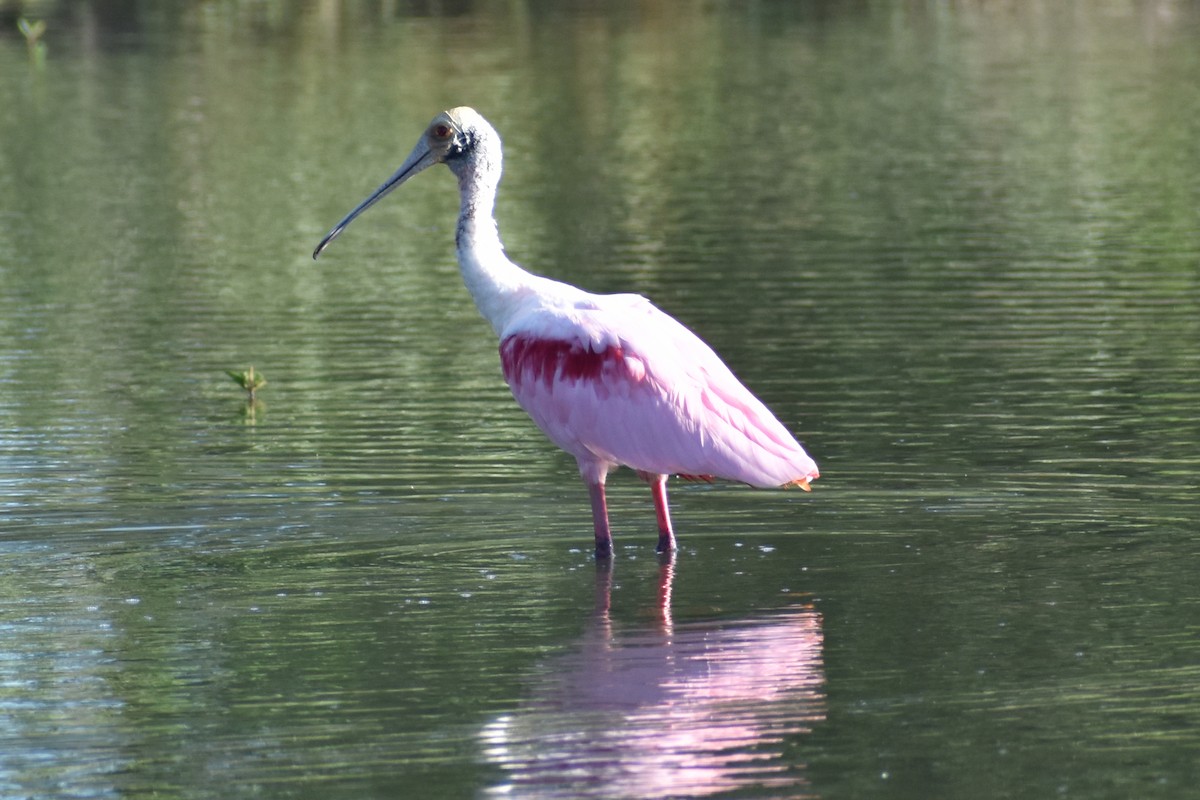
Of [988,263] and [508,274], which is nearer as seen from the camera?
[508,274]

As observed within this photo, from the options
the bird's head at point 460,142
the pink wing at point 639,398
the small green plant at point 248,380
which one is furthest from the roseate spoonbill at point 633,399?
the small green plant at point 248,380

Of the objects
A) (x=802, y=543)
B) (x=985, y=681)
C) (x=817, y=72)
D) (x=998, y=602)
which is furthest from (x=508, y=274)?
(x=817, y=72)

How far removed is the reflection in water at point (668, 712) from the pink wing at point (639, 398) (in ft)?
3.01

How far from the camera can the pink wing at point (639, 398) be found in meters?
10.5

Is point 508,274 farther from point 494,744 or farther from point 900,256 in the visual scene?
point 900,256

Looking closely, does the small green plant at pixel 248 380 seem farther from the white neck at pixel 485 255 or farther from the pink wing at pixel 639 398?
the pink wing at pixel 639 398

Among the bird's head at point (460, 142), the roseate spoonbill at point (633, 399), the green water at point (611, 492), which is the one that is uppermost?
the bird's head at point (460, 142)

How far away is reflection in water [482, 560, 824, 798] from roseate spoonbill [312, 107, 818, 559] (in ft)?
2.97

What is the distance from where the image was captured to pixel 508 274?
37.6 feet

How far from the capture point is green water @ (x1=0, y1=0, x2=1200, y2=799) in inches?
310

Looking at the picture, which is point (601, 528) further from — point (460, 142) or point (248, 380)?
point (248, 380)

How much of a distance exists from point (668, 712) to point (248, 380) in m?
7.61

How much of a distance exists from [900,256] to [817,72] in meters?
22.2

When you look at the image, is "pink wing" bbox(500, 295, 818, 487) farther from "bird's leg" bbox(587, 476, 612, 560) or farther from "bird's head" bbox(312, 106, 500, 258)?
"bird's head" bbox(312, 106, 500, 258)
